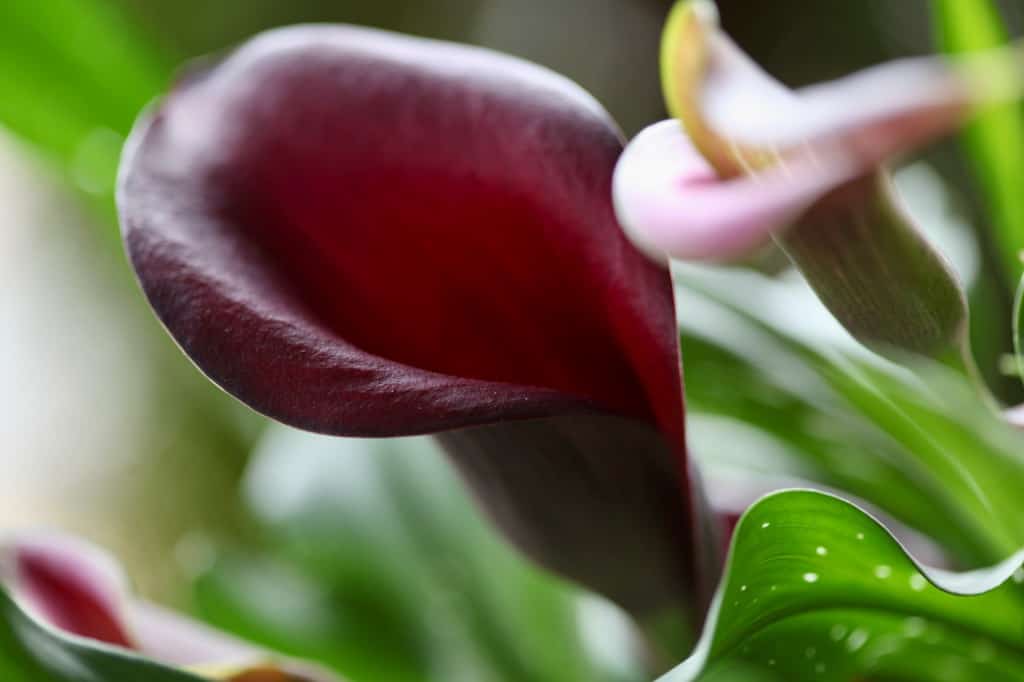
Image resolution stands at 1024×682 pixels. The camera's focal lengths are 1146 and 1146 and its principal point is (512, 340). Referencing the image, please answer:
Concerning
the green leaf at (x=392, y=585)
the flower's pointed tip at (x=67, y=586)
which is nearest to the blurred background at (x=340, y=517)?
the green leaf at (x=392, y=585)

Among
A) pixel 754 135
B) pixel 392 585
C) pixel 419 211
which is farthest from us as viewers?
pixel 392 585

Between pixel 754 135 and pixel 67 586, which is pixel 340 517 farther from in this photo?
pixel 754 135

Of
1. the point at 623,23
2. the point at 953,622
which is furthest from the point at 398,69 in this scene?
the point at 623,23

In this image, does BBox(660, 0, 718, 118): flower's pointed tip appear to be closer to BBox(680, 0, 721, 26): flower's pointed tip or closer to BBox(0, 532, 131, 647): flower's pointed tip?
BBox(680, 0, 721, 26): flower's pointed tip

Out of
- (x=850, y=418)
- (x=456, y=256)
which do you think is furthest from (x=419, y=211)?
(x=850, y=418)

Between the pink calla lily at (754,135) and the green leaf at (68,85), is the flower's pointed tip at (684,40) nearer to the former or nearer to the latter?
the pink calla lily at (754,135)

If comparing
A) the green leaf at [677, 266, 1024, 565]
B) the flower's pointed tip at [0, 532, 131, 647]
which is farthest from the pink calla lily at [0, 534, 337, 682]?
the green leaf at [677, 266, 1024, 565]
